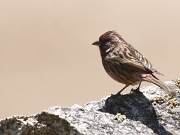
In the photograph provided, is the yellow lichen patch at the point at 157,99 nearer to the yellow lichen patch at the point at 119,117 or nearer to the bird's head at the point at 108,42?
the yellow lichen patch at the point at 119,117

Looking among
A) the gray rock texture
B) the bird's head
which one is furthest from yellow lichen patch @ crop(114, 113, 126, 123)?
the bird's head

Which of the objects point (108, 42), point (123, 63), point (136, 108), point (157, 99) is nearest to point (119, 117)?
point (136, 108)

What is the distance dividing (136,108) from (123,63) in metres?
1.44

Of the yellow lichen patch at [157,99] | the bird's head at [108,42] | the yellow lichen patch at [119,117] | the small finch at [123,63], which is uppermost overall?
the bird's head at [108,42]

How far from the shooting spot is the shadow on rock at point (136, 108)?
359 centimetres

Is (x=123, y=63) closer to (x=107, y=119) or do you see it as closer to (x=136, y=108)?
(x=136, y=108)

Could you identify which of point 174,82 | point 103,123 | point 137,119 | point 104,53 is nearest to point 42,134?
point 103,123

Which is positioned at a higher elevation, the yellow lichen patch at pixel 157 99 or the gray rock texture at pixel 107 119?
the yellow lichen patch at pixel 157 99

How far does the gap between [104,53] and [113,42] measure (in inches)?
7.7

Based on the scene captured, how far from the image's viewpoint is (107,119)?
11.7 ft

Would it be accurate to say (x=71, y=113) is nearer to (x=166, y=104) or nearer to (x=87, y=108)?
(x=87, y=108)

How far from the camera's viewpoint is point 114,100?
13.5ft

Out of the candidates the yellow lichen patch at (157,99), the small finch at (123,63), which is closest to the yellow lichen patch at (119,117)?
the yellow lichen patch at (157,99)

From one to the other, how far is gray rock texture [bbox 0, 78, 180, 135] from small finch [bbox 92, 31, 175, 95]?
2.69ft
